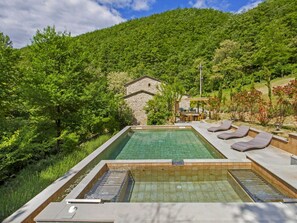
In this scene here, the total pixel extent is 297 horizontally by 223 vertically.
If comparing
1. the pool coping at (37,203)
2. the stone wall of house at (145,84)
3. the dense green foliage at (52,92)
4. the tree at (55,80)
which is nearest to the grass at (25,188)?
the pool coping at (37,203)

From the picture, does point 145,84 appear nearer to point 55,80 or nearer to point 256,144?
point 55,80

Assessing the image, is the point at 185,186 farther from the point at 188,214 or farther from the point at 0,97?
the point at 0,97

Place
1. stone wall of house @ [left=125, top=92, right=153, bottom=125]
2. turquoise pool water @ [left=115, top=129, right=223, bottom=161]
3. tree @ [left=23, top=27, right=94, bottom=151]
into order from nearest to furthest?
turquoise pool water @ [left=115, top=129, right=223, bottom=161] < tree @ [left=23, top=27, right=94, bottom=151] < stone wall of house @ [left=125, top=92, right=153, bottom=125]

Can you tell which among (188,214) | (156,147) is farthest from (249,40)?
(188,214)

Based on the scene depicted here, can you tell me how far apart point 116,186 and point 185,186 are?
171 cm

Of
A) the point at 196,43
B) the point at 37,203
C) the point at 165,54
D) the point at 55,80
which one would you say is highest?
the point at 196,43

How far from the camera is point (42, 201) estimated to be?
Result: 12.7 feet

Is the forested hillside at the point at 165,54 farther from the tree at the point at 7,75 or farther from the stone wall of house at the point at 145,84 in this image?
the stone wall of house at the point at 145,84

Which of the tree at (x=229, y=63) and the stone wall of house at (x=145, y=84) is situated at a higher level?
the tree at (x=229, y=63)

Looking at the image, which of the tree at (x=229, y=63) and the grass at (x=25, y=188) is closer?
the grass at (x=25, y=188)

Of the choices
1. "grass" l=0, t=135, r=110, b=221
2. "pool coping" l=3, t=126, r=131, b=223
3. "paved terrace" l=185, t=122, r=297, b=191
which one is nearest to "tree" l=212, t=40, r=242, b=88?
"paved terrace" l=185, t=122, r=297, b=191

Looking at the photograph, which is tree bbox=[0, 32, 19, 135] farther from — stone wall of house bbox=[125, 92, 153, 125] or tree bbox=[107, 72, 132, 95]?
tree bbox=[107, 72, 132, 95]

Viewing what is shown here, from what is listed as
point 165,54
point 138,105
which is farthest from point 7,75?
point 165,54

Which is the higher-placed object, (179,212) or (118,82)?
(118,82)
